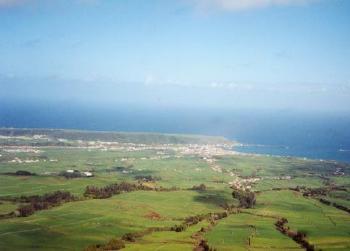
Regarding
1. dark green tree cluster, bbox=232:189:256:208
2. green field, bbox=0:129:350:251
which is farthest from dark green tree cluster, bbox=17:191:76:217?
dark green tree cluster, bbox=232:189:256:208

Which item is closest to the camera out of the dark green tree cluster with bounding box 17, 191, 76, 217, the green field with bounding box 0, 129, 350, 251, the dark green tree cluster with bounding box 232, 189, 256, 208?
the green field with bounding box 0, 129, 350, 251

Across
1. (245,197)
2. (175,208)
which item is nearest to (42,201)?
(175,208)

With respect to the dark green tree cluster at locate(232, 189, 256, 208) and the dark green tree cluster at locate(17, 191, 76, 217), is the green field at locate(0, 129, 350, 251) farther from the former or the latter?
the dark green tree cluster at locate(232, 189, 256, 208)

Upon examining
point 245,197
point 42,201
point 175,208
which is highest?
point 42,201

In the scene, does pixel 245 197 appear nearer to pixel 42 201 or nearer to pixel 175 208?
pixel 175 208

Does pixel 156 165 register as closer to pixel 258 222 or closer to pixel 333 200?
pixel 333 200

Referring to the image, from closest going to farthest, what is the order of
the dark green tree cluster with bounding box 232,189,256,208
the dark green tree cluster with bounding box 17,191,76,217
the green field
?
1. the green field
2. the dark green tree cluster with bounding box 17,191,76,217
3. the dark green tree cluster with bounding box 232,189,256,208

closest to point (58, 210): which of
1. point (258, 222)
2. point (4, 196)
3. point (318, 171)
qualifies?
point (4, 196)

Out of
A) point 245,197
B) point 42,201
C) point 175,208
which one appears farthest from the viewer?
point 245,197
